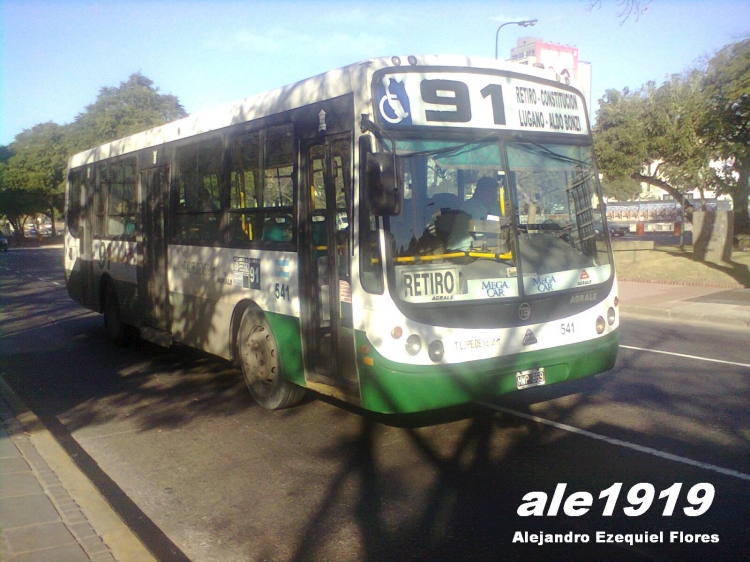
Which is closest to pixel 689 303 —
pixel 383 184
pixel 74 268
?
pixel 383 184

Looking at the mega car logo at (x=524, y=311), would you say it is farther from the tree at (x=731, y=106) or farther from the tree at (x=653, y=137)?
A: the tree at (x=653, y=137)

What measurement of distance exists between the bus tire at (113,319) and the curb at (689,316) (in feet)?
33.4

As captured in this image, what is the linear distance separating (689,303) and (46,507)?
1418 cm

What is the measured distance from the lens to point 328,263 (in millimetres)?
6496

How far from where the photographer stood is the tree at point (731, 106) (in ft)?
56.3

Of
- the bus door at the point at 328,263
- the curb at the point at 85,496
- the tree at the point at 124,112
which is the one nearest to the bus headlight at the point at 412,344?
the bus door at the point at 328,263

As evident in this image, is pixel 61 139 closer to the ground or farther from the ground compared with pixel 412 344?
farther from the ground

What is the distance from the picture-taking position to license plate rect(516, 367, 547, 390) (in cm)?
610

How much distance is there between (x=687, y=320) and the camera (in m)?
14.2

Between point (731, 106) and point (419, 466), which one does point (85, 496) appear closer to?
point (419, 466)

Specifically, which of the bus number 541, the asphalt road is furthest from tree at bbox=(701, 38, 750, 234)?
the bus number 541

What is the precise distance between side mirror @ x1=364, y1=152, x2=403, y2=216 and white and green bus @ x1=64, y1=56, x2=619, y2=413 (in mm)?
11

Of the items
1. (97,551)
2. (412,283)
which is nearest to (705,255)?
(412,283)

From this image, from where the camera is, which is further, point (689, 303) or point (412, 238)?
point (689, 303)
